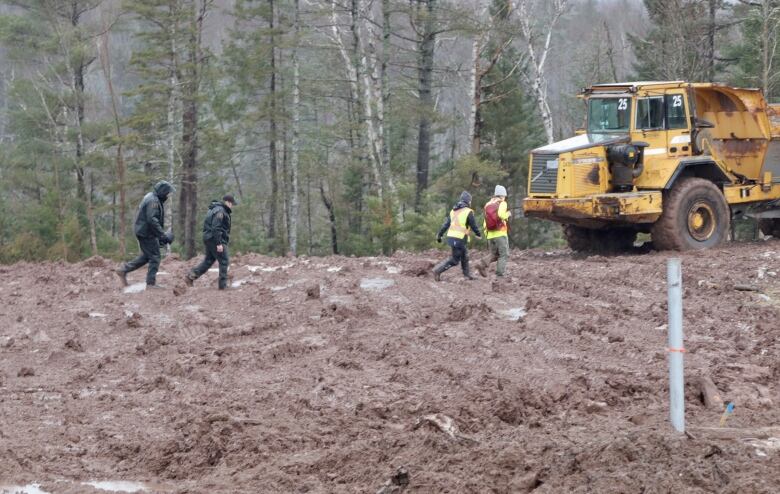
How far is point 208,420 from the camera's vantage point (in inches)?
331

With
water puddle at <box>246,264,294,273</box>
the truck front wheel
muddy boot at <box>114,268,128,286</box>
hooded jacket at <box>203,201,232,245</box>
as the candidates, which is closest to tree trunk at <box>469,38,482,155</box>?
the truck front wheel

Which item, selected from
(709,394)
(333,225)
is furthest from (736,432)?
(333,225)

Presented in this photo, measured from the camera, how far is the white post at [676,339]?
689 cm

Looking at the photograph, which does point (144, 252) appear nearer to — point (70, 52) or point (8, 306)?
point (8, 306)

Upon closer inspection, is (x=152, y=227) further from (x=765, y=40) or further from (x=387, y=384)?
(x=765, y=40)

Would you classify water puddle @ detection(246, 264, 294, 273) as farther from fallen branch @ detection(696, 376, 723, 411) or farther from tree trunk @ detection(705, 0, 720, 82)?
tree trunk @ detection(705, 0, 720, 82)

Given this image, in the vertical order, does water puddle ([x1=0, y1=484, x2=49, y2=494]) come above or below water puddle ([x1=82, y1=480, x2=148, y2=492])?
above

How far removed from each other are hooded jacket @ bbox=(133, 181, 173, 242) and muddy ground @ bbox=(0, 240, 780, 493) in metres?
0.94

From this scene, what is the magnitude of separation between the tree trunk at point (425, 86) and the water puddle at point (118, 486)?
23796 mm

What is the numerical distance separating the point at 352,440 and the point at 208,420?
125 cm

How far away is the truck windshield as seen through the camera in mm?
18734

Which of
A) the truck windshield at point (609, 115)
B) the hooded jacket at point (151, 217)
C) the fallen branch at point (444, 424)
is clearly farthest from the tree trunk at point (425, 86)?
the fallen branch at point (444, 424)

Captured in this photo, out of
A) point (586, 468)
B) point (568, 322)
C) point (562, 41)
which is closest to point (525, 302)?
point (568, 322)

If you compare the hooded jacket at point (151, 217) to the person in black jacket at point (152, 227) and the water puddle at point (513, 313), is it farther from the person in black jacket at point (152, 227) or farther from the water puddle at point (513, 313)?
the water puddle at point (513, 313)
